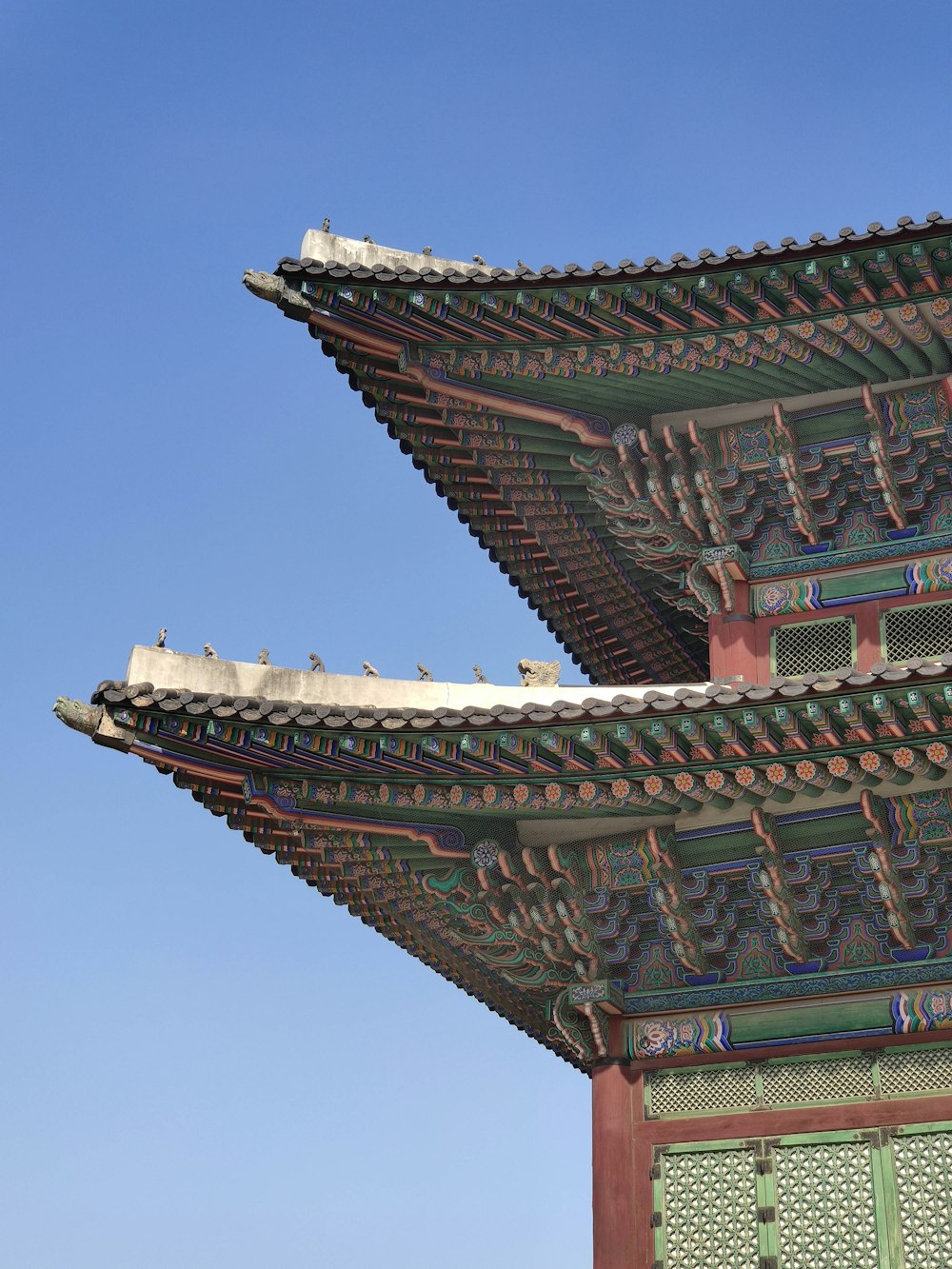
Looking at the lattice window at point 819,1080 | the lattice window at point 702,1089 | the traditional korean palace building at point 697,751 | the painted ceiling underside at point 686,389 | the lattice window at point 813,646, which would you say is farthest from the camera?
the lattice window at point 813,646

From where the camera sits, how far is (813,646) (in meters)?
15.0

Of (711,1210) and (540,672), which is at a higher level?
(540,672)

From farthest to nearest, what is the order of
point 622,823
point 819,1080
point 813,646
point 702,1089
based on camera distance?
1. point 813,646
2. point 622,823
3. point 702,1089
4. point 819,1080

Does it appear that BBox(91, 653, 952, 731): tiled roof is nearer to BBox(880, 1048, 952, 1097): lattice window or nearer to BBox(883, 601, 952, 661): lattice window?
BBox(883, 601, 952, 661): lattice window

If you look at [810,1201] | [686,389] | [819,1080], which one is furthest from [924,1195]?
[686,389]

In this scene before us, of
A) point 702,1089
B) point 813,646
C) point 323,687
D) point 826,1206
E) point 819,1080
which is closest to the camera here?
point 826,1206

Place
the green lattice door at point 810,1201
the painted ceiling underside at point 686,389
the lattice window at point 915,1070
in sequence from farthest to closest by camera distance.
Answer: the painted ceiling underside at point 686,389 < the lattice window at point 915,1070 < the green lattice door at point 810,1201

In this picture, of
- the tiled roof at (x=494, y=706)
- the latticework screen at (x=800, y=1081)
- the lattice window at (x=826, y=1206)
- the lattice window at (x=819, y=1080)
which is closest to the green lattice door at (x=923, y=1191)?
the lattice window at (x=826, y=1206)

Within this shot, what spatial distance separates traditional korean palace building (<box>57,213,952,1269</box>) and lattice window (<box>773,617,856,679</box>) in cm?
3

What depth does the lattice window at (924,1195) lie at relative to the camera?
39.1 ft

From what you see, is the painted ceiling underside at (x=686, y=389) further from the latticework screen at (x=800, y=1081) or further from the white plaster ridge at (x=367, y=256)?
the latticework screen at (x=800, y=1081)

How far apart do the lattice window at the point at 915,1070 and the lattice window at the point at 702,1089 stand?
0.99 metres

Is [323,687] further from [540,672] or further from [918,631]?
[918,631]

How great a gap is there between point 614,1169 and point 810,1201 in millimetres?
1467
